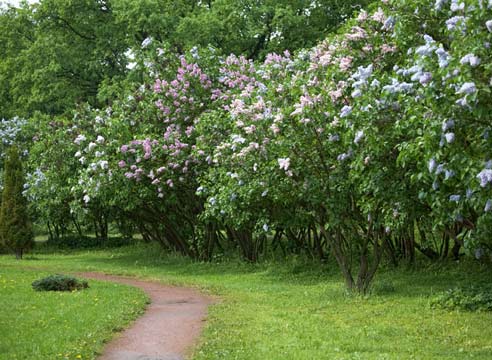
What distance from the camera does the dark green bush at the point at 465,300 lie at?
37.3ft

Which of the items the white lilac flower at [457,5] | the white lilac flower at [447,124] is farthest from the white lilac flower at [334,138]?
the white lilac flower at [447,124]

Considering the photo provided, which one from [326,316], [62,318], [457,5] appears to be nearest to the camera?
[457,5]

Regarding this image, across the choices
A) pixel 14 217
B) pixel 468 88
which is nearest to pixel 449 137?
pixel 468 88

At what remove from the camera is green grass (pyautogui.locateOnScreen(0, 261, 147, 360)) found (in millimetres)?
8523

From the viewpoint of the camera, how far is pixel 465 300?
1153 centimetres

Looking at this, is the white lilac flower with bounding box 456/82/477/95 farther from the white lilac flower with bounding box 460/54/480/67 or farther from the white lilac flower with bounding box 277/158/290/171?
the white lilac flower with bounding box 277/158/290/171

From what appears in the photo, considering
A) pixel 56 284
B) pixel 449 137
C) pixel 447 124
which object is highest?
pixel 447 124

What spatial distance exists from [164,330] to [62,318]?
1615 millimetres

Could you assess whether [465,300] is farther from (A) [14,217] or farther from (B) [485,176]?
(A) [14,217]

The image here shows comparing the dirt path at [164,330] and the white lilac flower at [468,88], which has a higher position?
the white lilac flower at [468,88]

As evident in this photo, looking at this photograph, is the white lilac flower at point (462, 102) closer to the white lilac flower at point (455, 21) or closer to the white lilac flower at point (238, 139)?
the white lilac flower at point (455, 21)

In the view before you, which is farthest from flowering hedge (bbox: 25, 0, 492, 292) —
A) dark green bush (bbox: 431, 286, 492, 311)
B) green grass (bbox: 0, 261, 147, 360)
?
green grass (bbox: 0, 261, 147, 360)

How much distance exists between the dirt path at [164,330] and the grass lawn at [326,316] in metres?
0.28

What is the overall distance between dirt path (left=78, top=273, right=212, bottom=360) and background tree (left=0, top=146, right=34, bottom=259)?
10.8 metres
